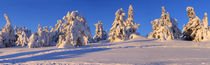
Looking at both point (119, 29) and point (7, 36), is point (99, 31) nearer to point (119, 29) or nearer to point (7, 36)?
point (119, 29)

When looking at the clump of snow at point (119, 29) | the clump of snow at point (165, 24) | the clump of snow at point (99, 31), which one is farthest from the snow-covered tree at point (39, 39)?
the clump of snow at point (165, 24)

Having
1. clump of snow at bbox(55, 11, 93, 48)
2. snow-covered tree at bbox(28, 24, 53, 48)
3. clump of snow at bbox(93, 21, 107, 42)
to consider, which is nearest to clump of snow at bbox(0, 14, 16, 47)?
snow-covered tree at bbox(28, 24, 53, 48)

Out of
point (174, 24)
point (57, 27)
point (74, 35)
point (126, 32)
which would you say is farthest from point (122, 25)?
point (57, 27)

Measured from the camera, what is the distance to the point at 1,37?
43.8m

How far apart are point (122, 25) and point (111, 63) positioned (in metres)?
30.5

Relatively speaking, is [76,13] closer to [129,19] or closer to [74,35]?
[74,35]

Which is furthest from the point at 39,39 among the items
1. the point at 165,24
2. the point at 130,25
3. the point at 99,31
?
the point at 99,31

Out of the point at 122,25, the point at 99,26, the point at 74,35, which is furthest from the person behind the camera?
the point at 99,26

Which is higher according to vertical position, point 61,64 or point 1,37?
point 1,37

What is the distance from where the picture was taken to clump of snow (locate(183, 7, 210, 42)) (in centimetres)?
3322

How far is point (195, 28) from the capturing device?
115 ft

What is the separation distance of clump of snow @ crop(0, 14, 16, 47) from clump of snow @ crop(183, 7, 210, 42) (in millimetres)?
47783

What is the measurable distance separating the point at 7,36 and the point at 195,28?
4902 cm

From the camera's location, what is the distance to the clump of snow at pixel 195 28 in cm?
3322
